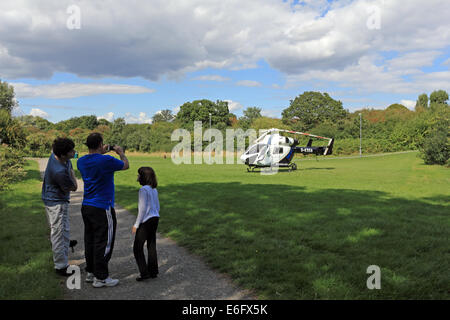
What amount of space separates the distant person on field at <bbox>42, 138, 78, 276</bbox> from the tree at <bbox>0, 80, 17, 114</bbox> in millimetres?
22611

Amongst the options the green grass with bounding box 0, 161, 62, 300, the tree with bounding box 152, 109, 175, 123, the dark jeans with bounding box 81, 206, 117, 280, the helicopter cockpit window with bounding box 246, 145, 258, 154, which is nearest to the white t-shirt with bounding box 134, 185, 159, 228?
the dark jeans with bounding box 81, 206, 117, 280

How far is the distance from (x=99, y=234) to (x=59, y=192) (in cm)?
100

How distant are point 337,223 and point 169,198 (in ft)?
20.5

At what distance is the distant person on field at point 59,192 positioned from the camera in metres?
4.67

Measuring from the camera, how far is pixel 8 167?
14.1 metres

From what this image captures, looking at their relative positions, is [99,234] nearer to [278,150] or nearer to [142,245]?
[142,245]

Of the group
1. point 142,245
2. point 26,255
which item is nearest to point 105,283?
point 142,245

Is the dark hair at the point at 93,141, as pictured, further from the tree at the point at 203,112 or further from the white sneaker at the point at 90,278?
the tree at the point at 203,112

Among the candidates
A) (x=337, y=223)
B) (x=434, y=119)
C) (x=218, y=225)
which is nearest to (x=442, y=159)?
(x=434, y=119)

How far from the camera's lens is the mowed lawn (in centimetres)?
441

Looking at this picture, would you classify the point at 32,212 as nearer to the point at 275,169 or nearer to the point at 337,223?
the point at 337,223

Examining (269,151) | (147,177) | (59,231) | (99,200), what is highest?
(269,151)

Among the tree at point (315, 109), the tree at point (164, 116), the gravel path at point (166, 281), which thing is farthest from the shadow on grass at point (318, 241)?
the tree at point (164, 116)

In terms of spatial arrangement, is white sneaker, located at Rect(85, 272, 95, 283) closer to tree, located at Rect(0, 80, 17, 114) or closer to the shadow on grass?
the shadow on grass
